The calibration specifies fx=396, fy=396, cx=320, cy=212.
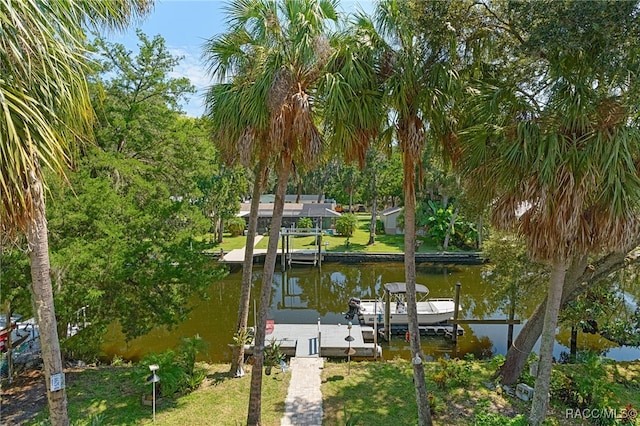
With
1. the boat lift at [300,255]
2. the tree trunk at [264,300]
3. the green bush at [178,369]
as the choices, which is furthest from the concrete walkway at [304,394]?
the boat lift at [300,255]

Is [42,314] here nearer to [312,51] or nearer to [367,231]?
[312,51]

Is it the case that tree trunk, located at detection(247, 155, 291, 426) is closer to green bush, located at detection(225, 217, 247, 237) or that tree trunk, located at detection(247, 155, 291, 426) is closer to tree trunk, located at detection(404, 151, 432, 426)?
tree trunk, located at detection(404, 151, 432, 426)

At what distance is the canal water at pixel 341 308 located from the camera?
13.8 m

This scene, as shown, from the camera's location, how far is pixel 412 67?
6.16 metres

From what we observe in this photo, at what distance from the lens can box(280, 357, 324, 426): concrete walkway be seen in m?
7.63

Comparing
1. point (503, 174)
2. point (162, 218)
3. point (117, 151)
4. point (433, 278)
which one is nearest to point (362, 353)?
point (162, 218)

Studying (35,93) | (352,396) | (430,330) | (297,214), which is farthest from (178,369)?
(297,214)

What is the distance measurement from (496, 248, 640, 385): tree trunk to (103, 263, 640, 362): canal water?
3.50 m

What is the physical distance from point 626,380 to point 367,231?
27.6 meters

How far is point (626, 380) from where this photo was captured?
9.46 metres

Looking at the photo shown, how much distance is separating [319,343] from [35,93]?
9.96 metres

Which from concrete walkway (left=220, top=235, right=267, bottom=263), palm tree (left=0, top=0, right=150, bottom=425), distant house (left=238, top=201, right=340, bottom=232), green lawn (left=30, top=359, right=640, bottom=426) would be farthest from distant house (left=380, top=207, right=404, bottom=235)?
palm tree (left=0, top=0, right=150, bottom=425)

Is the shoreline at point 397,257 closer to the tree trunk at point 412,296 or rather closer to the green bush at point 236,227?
the green bush at point 236,227

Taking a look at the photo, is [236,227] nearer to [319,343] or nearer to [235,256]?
[235,256]
